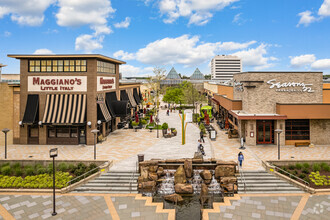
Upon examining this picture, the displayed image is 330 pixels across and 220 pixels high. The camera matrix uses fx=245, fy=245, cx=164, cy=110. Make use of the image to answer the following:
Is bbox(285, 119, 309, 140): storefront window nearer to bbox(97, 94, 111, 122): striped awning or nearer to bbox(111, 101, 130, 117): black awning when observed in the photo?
bbox(111, 101, 130, 117): black awning

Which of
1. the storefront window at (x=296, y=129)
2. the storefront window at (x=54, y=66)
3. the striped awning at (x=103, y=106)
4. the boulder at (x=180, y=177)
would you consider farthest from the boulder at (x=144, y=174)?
the storefront window at (x=296, y=129)

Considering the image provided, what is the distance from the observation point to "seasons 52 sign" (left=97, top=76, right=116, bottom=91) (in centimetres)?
3045

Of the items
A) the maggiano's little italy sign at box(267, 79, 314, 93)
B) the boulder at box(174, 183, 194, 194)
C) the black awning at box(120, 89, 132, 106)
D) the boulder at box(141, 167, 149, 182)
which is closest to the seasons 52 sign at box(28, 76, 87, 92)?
the black awning at box(120, 89, 132, 106)

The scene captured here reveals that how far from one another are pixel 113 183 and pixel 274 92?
21549 mm

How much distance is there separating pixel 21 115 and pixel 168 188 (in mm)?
20951

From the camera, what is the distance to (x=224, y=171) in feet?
62.9

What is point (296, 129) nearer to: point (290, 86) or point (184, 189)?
point (290, 86)

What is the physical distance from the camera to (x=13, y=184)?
59.0ft

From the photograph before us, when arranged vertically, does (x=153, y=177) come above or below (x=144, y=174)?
below

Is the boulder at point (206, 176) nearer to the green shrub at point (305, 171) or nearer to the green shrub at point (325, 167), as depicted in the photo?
the green shrub at point (305, 171)

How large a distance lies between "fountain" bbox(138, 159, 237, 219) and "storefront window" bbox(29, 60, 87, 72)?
15.8 meters

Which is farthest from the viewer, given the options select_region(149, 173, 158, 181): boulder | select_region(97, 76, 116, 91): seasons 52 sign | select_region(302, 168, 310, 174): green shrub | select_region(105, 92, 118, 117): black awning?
select_region(105, 92, 118, 117): black awning

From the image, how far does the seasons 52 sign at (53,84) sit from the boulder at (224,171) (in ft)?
59.6

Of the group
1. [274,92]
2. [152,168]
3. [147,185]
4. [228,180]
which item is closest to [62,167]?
[152,168]
